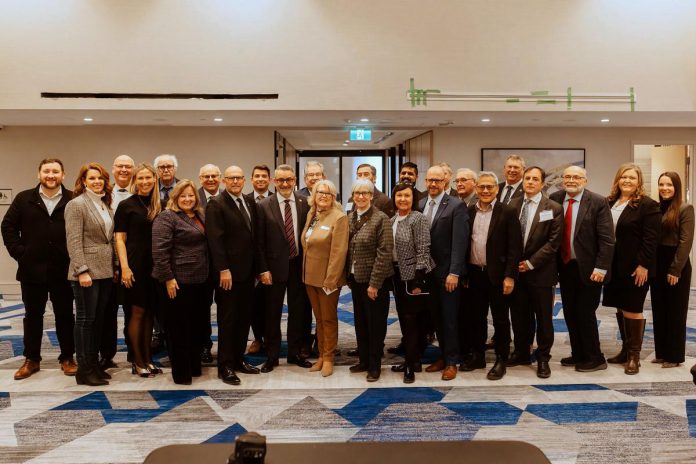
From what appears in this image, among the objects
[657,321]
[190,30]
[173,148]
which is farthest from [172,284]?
[173,148]

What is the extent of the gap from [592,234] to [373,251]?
5.71ft

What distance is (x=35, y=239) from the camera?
15.5 feet

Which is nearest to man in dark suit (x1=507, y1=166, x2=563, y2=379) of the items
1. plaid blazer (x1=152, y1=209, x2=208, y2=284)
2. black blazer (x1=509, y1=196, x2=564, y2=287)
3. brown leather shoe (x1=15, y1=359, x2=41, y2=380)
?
black blazer (x1=509, y1=196, x2=564, y2=287)

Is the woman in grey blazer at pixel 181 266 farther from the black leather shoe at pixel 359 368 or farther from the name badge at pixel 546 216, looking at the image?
the name badge at pixel 546 216

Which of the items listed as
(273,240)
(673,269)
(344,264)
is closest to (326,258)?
(344,264)

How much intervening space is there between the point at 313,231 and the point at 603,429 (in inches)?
97.1

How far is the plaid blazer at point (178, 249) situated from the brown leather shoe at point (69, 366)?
115 cm

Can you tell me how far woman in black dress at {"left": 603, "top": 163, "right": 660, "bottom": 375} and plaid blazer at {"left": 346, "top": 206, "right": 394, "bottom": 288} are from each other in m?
1.91

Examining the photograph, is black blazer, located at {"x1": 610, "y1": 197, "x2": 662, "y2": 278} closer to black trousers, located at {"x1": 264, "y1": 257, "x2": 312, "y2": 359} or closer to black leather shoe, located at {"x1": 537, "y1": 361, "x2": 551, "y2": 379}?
black leather shoe, located at {"x1": 537, "y1": 361, "x2": 551, "y2": 379}

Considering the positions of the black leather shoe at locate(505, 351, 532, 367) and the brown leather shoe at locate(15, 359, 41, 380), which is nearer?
the brown leather shoe at locate(15, 359, 41, 380)

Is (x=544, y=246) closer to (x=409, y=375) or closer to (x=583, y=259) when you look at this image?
(x=583, y=259)

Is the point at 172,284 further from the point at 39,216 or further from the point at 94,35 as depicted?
the point at 94,35

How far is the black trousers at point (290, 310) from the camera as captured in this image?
5027mm

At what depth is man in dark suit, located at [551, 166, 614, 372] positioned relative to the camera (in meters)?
4.77
